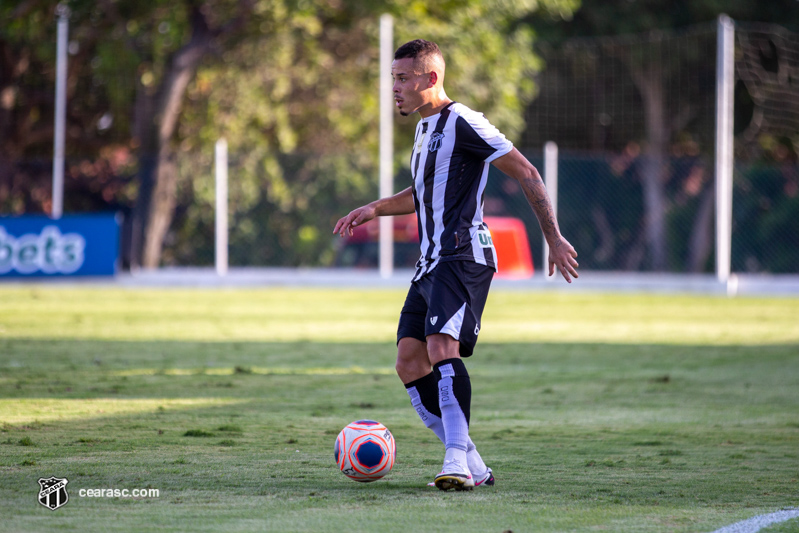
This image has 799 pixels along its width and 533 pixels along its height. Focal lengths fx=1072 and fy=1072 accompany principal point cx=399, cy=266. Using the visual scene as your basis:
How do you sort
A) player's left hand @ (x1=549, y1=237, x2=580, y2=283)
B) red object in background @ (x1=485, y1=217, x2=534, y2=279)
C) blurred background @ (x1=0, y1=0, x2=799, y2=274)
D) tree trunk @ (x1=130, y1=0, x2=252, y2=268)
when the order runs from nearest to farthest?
player's left hand @ (x1=549, y1=237, x2=580, y2=283), red object in background @ (x1=485, y1=217, x2=534, y2=279), blurred background @ (x1=0, y1=0, x2=799, y2=274), tree trunk @ (x1=130, y1=0, x2=252, y2=268)

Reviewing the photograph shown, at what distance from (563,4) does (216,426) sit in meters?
22.8

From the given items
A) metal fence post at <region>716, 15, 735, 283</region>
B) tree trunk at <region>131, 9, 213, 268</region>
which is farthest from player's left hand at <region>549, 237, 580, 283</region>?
tree trunk at <region>131, 9, 213, 268</region>

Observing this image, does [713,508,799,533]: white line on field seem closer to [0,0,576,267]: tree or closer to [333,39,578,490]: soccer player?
[333,39,578,490]: soccer player

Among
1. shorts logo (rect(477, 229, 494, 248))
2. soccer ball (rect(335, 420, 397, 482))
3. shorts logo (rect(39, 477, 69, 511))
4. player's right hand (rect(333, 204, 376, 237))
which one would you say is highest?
player's right hand (rect(333, 204, 376, 237))

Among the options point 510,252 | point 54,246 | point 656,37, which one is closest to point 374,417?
point 54,246

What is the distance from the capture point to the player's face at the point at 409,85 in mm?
5121

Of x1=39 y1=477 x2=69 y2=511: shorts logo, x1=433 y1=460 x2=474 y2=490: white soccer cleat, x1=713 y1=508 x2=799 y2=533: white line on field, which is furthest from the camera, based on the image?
x1=433 y1=460 x2=474 y2=490: white soccer cleat

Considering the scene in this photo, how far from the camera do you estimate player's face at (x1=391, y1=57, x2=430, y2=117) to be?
512 cm

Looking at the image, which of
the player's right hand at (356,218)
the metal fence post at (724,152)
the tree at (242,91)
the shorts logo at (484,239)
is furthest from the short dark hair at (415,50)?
the tree at (242,91)

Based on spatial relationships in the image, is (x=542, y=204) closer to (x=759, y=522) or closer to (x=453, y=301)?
(x=453, y=301)

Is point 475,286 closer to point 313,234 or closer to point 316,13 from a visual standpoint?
point 313,234

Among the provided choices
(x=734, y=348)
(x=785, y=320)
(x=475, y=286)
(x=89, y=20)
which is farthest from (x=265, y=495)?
(x=89, y=20)

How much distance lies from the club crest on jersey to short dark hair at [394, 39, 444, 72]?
12.3 inches

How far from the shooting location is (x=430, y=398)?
206 inches
